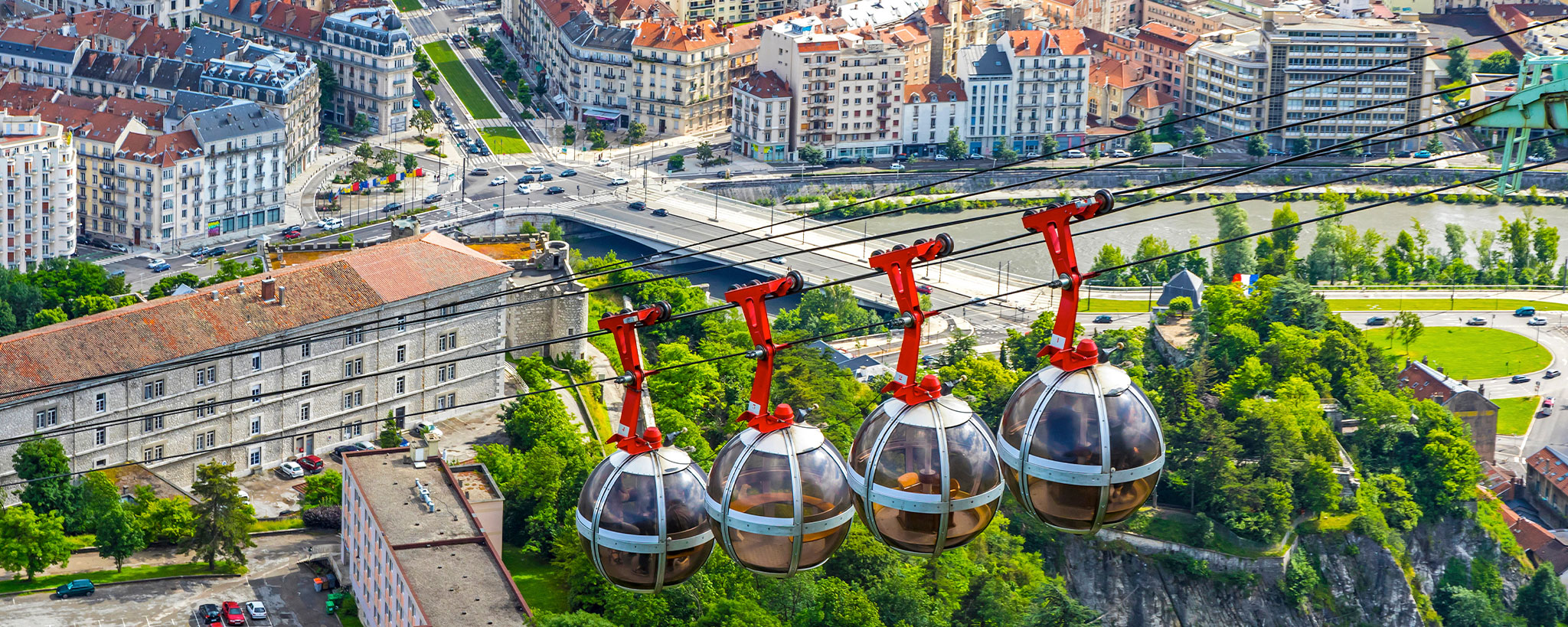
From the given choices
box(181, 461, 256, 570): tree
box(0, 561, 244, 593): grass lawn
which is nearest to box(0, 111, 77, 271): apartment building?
box(181, 461, 256, 570): tree

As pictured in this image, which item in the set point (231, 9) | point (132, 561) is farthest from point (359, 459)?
point (231, 9)

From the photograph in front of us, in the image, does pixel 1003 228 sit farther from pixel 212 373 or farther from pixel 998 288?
pixel 212 373

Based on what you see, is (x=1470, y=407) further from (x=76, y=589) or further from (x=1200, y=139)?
(x=76, y=589)

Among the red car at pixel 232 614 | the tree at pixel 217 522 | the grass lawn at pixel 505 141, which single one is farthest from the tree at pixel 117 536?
the grass lawn at pixel 505 141

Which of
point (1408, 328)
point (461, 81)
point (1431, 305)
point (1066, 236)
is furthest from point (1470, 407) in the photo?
point (1066, 236)

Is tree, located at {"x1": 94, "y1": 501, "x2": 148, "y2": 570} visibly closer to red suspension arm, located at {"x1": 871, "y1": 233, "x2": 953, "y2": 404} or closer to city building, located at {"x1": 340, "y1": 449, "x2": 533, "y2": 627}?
city building, located at {"x1": 340, "y1": 449, "x2": 533, "y2": 627}

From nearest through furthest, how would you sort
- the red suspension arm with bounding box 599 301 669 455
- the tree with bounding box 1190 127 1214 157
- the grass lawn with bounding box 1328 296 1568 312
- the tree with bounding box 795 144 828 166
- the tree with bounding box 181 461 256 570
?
the red suspension arm with bounding box 599 301 669 455, the tree with bounding box 181 461 256 570, the grass lawn with bounding box 1328 296 1568 312, the tree with bounding box 795 144 828 166, the tree with bounding box 1190 127 1214 157
